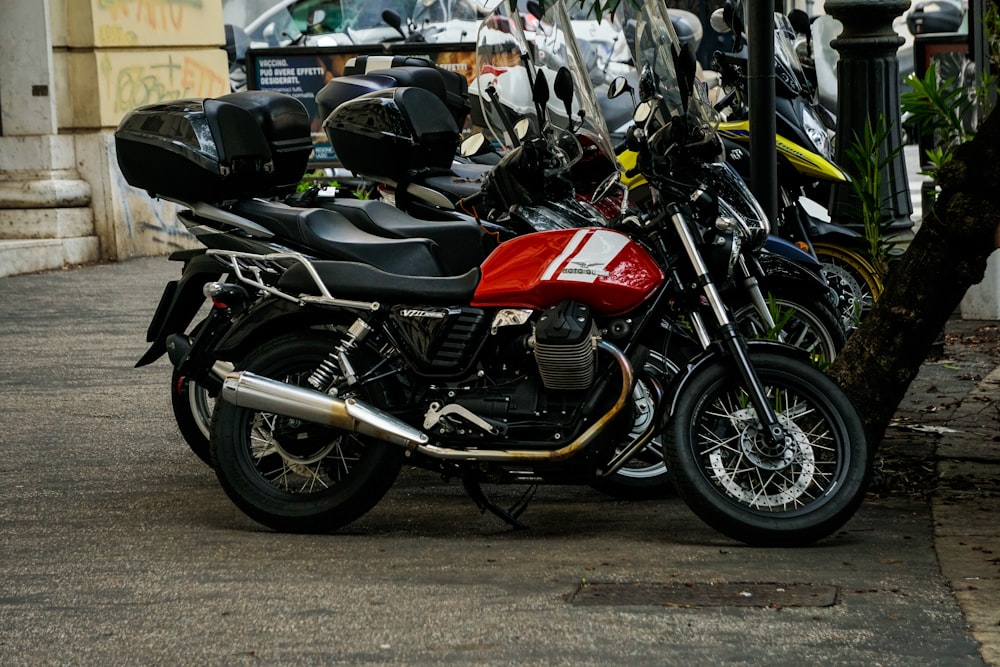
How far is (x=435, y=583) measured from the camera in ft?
16.6

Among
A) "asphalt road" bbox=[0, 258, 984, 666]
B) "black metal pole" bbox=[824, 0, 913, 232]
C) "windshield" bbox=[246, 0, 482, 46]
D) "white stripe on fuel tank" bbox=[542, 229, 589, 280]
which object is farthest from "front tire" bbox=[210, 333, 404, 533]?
"windshield" bbox=[246, 0, 482, 46]

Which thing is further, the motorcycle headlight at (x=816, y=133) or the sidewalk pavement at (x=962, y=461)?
the motorcycle headlight at (x=816, y=133)

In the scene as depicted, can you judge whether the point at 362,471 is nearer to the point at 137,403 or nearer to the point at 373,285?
the point at 373,285

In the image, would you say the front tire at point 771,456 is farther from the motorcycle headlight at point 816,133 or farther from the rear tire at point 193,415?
the motorcycle headlight at point 816,133

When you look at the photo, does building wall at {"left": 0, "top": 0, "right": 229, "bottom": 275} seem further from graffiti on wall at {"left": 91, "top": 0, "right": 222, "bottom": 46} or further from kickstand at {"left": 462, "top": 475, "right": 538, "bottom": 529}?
kickstand at {"left": 462, "top": 475, "right": 538, "bottom": 529}

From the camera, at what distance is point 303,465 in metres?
5.79

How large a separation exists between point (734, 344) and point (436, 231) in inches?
72.9

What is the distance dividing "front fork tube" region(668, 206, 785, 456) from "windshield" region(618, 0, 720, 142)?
16.7 inches

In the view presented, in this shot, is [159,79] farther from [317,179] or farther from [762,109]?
[762,109]

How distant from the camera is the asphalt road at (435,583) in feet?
14.6

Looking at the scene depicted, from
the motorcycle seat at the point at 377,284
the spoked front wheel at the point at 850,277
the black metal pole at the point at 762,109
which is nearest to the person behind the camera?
the motorcycle seat at the point at 377,284

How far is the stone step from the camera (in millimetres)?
13422

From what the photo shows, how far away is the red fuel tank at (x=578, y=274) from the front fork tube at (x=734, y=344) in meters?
0.14

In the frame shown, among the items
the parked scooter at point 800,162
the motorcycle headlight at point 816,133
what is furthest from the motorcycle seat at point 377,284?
the motorcycle headlight at point 816,133
